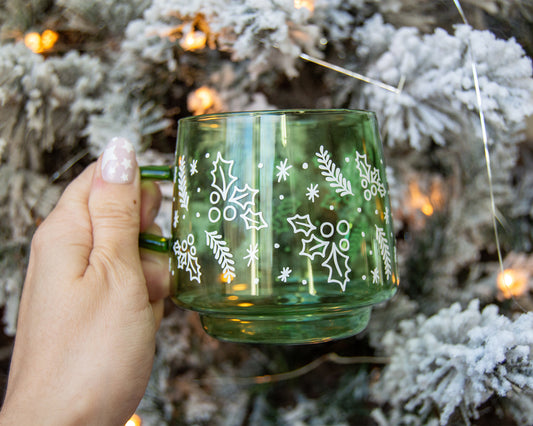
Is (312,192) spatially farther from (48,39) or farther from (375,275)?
(48,39)

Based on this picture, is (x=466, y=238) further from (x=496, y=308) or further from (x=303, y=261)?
(x=303, y=261)

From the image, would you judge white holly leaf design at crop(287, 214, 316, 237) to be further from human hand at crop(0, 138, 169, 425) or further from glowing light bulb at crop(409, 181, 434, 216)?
glowing light bulb at crop(409, 181, 434, 216)

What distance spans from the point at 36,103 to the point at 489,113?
71cm

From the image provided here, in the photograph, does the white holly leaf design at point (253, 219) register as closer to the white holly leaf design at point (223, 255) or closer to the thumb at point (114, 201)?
the white holly leaf design at point (223, 255)

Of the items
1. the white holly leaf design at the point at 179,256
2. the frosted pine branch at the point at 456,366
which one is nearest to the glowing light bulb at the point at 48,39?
the white holly leaf design at the point at 179,256

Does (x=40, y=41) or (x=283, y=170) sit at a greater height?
(x=40, y=41)

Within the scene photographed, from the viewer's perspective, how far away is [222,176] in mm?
566

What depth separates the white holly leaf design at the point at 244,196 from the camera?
55 centimetres

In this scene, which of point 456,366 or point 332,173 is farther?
point 456,366

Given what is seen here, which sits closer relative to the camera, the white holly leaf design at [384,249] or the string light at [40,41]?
the white holly leaf design at [384,249]

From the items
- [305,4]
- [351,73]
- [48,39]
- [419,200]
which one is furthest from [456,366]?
[48,39]

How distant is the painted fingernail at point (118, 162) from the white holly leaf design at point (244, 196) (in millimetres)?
183

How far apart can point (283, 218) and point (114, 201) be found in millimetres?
246

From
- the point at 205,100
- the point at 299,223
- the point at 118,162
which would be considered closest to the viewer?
the point at 299,223
